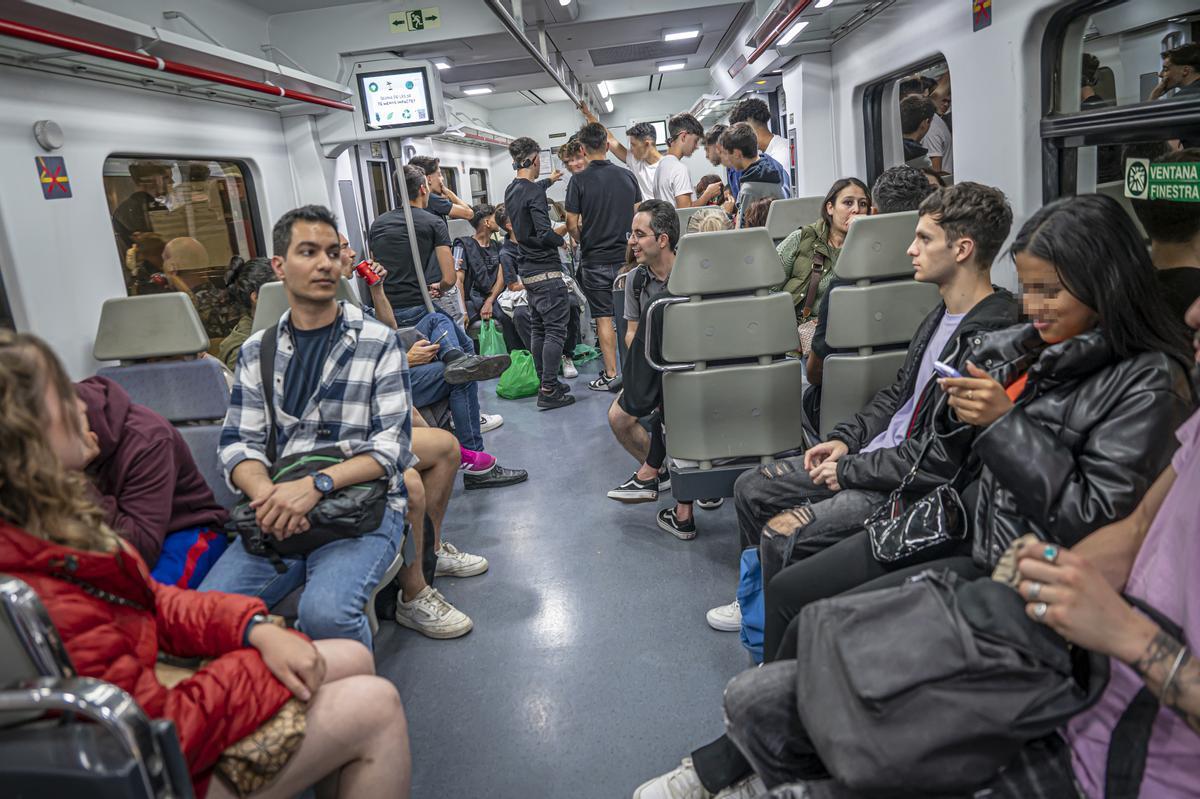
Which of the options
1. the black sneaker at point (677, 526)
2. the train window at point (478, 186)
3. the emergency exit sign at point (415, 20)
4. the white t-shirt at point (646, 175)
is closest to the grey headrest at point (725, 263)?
the black sneaker at point (677, 526)

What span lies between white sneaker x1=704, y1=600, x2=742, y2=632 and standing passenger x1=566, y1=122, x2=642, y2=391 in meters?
3.72

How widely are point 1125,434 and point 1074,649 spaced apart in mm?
505

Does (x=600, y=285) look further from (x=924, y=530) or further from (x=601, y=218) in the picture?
(x=924, y=530)

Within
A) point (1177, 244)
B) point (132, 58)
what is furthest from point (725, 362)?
point (132, 58)

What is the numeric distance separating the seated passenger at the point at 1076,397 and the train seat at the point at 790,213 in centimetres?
392

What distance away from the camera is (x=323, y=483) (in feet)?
7.82

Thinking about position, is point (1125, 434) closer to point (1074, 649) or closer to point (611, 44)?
point (1074, 649)

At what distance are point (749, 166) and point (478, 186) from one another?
11.7 metres

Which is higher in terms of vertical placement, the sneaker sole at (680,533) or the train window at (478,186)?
the train window at (478,186)

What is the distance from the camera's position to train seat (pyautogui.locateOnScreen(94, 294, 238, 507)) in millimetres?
3080

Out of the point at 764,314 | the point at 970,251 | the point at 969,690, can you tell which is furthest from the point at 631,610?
the point at 969,690

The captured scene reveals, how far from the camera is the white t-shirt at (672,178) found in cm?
745

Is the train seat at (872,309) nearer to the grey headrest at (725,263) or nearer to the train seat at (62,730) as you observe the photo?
the grey headrest at (725,263)

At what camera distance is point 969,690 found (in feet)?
4.07
